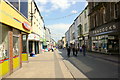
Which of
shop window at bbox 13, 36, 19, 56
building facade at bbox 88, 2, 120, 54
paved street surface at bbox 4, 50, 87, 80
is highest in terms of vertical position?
building facade at bbox 88, 2, 120, 54

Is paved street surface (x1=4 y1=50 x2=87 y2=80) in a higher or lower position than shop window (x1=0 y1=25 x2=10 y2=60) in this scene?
lower

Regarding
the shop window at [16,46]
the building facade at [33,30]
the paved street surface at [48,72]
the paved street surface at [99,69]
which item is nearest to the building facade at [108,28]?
the paved street surface at [99,69]

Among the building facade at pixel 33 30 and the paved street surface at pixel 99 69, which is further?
the building facade at pixel 33 30

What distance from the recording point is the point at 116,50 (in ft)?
57.8

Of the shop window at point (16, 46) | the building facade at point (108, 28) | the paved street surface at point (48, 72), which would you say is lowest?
the paved street surface at point (48, 72)

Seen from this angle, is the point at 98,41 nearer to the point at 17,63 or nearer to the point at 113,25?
the point at 113,25

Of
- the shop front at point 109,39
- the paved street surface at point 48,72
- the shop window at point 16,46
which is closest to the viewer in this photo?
the paved street surface at point 48,72

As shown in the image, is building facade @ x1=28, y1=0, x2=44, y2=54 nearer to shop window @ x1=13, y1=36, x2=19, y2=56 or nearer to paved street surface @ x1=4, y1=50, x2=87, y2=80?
shop window @ x1=13, y1=36, x2=19, y2=56

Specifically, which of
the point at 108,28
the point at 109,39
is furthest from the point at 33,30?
the point at 109,39

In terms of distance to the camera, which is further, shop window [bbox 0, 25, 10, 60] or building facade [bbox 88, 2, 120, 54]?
building facade [bbox 88, 2, 120, 54]

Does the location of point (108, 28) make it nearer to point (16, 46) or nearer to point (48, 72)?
point (48, 72)

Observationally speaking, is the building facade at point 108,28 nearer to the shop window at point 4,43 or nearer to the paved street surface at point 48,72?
the paved street surface at point 48,72

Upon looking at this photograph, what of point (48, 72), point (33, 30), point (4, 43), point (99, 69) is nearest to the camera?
point (4, 43)

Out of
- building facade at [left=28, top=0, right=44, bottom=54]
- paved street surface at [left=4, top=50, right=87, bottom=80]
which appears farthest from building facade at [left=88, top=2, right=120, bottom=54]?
building facade at [left=28, top=0, right=44, bottom=54]
